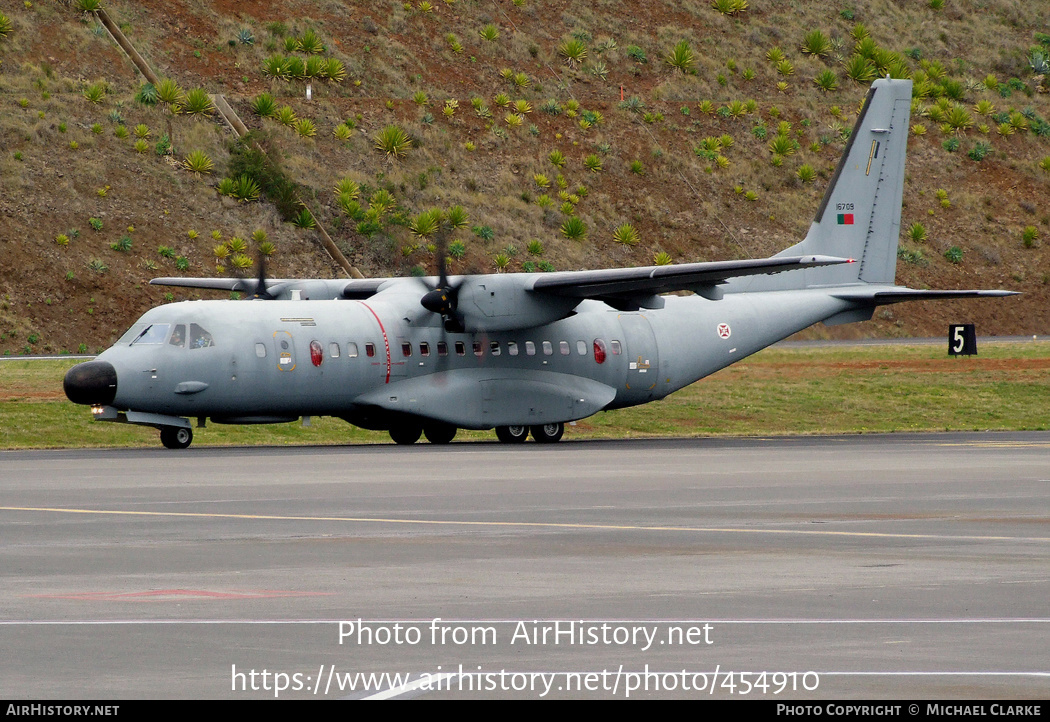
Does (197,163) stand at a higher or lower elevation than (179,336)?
higher

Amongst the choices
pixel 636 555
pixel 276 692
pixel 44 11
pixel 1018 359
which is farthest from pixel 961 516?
pixel 44 11

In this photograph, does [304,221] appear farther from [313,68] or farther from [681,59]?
[681,59]

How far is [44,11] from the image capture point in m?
68.5

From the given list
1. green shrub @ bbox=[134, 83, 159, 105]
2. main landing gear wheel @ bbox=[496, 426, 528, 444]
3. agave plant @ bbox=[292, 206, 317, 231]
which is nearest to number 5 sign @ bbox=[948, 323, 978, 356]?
main landing gear wheel @ bbox=[496, 426, 528, 444]

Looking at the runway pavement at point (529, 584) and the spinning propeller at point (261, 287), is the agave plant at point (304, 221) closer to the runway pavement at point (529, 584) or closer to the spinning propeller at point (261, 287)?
the spinning propeller at point (261, 287)

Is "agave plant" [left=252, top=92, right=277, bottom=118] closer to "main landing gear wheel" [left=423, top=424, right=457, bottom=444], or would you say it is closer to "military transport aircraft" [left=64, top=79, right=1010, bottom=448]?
"military transport aircraft" [left=64, top=79, right=1010, bottom=448]

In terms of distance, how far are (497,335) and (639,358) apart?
348 cm

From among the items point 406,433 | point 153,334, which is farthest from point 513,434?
point 153,334

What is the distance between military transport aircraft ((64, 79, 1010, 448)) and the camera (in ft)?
98.9

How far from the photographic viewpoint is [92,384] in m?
28.9

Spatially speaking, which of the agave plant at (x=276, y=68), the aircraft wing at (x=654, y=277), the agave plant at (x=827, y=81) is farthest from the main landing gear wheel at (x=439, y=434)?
the agave plant at (x=827, y=81)

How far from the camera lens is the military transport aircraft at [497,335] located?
30.2 meters

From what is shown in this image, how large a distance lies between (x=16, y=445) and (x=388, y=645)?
88.8 feet
